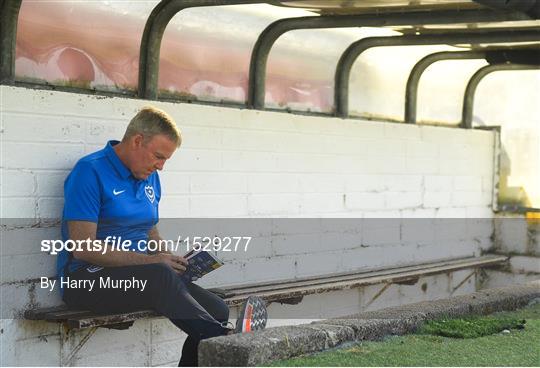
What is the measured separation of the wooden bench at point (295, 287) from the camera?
507cm

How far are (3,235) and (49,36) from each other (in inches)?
46.9

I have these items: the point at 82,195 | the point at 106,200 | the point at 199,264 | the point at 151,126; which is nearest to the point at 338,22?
the point at 151,126

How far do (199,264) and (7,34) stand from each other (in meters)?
1.62

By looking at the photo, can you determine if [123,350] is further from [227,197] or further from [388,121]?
[388,121]

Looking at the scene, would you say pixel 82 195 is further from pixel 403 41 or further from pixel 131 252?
pixel 403 41

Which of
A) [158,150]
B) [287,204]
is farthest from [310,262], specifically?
[158,150]

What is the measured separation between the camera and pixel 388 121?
8.35m

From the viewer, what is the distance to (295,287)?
6602mm

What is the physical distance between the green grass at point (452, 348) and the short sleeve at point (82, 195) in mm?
1333

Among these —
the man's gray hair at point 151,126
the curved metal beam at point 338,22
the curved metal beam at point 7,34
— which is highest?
the curved metal beam at point 338,22

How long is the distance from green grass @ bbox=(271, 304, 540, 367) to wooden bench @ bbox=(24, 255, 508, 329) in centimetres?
118

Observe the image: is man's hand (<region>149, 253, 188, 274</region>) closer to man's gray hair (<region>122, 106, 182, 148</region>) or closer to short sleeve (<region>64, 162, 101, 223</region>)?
short sleeve (<region>64, 162, 101, 223</region>)

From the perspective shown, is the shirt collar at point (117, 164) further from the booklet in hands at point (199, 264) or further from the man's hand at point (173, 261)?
the booklet in hands at point (199, 264)

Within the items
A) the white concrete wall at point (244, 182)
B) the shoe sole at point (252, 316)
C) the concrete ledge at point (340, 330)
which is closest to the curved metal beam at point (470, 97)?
the white concrete wall at point (244, 182)
